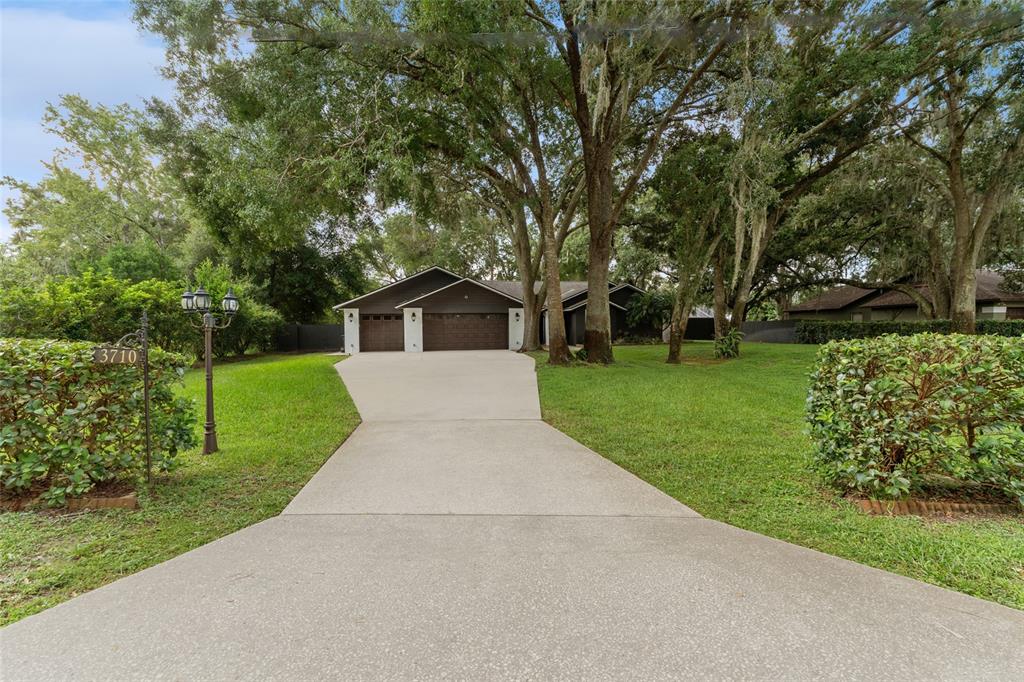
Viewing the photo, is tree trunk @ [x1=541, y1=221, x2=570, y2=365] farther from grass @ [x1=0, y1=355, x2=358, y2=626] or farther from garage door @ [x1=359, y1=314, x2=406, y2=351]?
garage door @ [x1=359, y1=314, x2=406, y2=351]

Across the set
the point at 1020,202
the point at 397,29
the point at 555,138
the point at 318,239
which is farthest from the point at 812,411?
the point at 318,239

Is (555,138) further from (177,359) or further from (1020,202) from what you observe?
(1020,202)

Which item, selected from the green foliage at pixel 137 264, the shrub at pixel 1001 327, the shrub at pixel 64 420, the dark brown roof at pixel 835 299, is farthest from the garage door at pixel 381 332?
the dark brown roof at pixel 835 299

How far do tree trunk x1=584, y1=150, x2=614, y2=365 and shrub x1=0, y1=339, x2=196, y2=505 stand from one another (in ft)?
36.0

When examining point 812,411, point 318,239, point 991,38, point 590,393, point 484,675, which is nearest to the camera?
point 484,675

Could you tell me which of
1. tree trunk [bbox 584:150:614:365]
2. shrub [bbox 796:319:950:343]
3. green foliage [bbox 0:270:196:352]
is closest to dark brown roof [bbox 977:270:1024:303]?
shrub [bbox 796:319:950:343]

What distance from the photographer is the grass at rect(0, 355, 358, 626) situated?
2.42 metres

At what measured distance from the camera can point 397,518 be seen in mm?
3238

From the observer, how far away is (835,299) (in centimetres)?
2905

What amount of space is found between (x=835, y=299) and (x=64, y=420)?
35.5 metres

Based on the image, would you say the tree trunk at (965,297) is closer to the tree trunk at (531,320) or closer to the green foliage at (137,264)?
the tree trunk at (531,320)

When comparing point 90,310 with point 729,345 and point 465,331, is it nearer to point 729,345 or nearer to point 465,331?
point 465,331

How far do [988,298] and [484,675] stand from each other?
29.4 metres

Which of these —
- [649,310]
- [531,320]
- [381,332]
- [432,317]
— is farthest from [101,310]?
[649,310]
